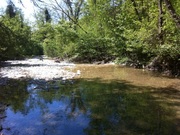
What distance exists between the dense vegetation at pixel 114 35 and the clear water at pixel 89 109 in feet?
5.62

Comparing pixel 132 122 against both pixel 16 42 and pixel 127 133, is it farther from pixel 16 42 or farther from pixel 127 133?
pixel 16 42

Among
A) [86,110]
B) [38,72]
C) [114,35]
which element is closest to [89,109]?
[86,110]

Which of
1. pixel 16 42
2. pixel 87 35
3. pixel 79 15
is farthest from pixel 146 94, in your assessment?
pixel 79 15

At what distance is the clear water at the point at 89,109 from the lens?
6.13 m

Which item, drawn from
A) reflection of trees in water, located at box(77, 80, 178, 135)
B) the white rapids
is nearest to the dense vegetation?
the white rapids

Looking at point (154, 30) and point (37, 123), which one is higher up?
point (154, 30)

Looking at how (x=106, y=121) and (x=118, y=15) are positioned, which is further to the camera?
(x=118, y=15)

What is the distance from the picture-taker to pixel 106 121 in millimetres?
6691

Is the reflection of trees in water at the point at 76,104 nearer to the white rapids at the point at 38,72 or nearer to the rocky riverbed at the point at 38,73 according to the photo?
the rocky riverbed at the point at 38,73

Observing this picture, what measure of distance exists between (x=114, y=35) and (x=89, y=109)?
15.7 m

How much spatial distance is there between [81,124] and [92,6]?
76.4ft

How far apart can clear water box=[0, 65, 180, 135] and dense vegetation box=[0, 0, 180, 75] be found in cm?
171

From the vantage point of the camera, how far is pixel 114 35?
75.0 feet

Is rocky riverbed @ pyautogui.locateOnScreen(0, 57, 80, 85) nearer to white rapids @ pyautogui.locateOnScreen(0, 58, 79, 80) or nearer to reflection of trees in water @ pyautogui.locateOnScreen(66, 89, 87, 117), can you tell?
white rapids @ pyautogui.locateOnScreen(0, 58, 79, 80)
